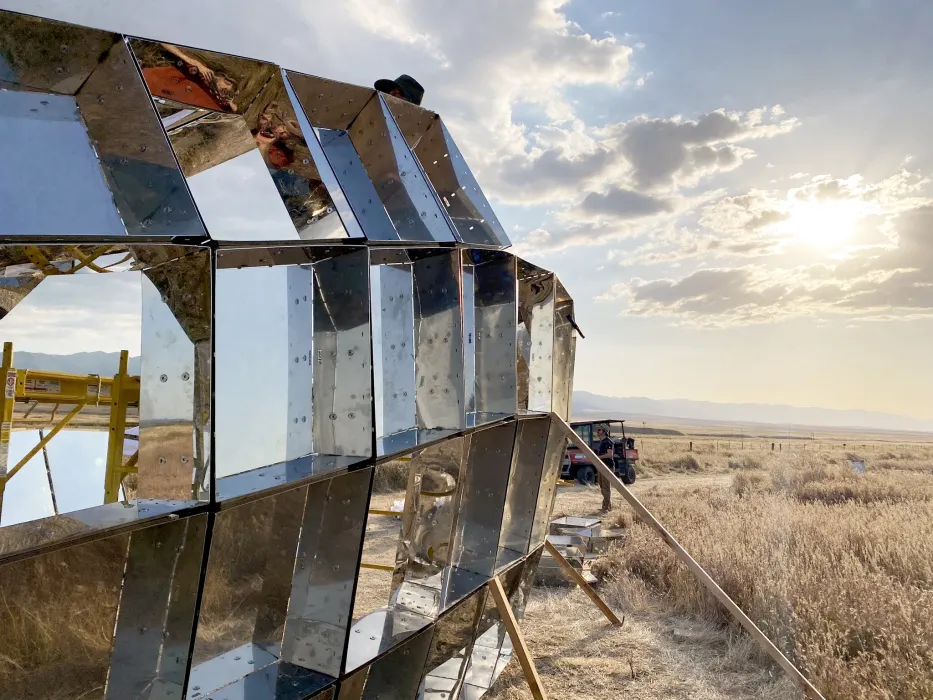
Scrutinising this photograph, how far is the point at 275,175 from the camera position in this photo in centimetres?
360

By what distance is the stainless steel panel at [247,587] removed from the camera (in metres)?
3.14

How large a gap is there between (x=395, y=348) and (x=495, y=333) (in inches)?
47.4

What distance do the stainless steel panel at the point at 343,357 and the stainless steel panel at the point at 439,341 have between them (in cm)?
91

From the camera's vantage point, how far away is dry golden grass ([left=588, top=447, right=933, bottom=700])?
5.96m

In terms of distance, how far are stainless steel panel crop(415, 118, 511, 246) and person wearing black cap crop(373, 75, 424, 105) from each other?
438 millimetres

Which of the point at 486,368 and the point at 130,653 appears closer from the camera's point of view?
the point at 130,653

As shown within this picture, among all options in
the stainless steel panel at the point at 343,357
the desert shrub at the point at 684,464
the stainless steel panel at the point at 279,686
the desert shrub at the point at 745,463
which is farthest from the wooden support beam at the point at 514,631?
the desert shrub at the point at 745,463

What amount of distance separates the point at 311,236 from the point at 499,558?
120 inches

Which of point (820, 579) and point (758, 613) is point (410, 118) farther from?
point (820, 579)

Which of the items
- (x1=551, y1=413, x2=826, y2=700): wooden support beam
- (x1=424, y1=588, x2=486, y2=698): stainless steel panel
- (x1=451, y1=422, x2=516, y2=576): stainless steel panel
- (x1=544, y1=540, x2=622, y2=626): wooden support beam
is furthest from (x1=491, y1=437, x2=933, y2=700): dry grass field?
(x1=451, y1=422, x2=516, y2=576): stainless steel panel

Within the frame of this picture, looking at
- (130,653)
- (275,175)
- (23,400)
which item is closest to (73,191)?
(275,175)

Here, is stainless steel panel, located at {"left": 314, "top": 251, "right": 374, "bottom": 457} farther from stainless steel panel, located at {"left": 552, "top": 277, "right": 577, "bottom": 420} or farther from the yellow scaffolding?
stainless steel panel, located at {"left": 552, "top": 277, "right": 577, "bottom": 420}

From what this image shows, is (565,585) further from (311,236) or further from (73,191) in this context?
(73,191)

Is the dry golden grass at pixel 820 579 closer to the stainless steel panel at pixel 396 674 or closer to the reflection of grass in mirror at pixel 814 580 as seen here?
the reflection of grass in mirror at pixel 814 580
